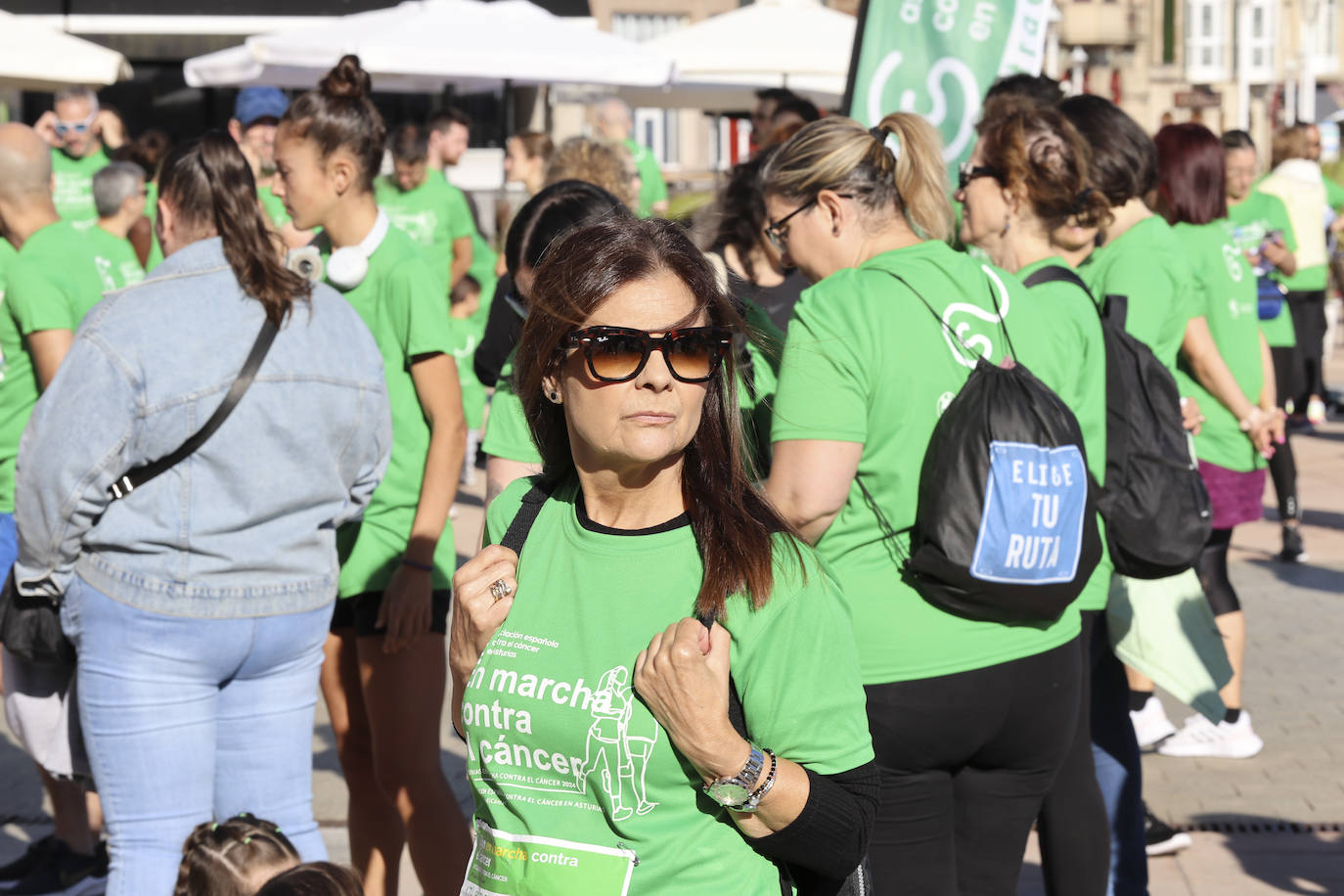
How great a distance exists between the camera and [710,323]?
2.17m

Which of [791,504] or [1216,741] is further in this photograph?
[1216,741]

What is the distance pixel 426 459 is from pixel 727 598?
209 centimetres

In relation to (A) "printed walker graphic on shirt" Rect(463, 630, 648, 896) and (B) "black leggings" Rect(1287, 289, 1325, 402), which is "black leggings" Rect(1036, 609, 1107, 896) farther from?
(B) "black leggings" Rect(1287, 289, 1325, 402)

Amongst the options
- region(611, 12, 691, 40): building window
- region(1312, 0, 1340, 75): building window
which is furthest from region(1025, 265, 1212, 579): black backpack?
region(1312, 0, 1340, 75): building window

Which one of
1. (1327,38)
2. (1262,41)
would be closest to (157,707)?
(1262,41)

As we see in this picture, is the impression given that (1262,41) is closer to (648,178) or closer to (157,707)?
(648,178)

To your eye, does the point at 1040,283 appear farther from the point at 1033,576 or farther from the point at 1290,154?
the point at 1290,154

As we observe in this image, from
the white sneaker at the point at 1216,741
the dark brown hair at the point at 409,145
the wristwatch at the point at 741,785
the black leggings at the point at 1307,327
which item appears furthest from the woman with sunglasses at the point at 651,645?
the black leggings at the point at 1307,327

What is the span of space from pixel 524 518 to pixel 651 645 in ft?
1.28

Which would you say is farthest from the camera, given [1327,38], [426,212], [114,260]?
[1327,38]

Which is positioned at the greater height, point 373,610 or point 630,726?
point 630,726

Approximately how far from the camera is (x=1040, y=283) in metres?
3.60

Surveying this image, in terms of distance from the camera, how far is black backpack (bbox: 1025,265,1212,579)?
12.2 ft

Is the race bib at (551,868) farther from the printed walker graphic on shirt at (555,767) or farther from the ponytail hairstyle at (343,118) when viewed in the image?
the ponytail hairstyle at (343,118)
